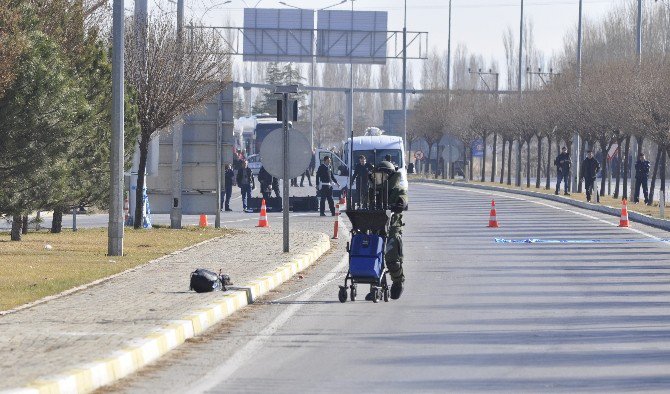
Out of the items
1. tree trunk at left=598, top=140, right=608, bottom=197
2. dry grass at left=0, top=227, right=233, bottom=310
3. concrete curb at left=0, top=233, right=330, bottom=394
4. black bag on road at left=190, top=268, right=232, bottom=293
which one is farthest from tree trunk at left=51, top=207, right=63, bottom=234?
tree trunk at left=598, top=140, right=608, bottom=197

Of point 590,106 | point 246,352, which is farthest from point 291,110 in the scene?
point 590,106

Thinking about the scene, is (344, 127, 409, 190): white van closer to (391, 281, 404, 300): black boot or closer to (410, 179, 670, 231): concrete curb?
(410, 179, 670, 231): concrete curb

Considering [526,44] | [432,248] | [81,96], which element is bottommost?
[432,248]

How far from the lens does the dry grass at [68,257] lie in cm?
1636

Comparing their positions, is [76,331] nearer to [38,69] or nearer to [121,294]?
[121,294]

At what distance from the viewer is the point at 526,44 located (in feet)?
374

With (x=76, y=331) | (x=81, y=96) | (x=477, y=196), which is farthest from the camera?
(x=477, y=196)

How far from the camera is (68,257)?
21344 millimetres

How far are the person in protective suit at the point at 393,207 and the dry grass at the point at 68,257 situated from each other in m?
3.76

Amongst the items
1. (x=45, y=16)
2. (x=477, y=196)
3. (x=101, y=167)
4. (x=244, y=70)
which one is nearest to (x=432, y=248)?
(x=101, y=167)

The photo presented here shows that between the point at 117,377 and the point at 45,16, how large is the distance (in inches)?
613

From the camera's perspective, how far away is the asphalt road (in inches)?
395

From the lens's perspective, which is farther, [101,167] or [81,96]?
[101,167]

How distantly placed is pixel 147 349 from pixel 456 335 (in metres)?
3.27
